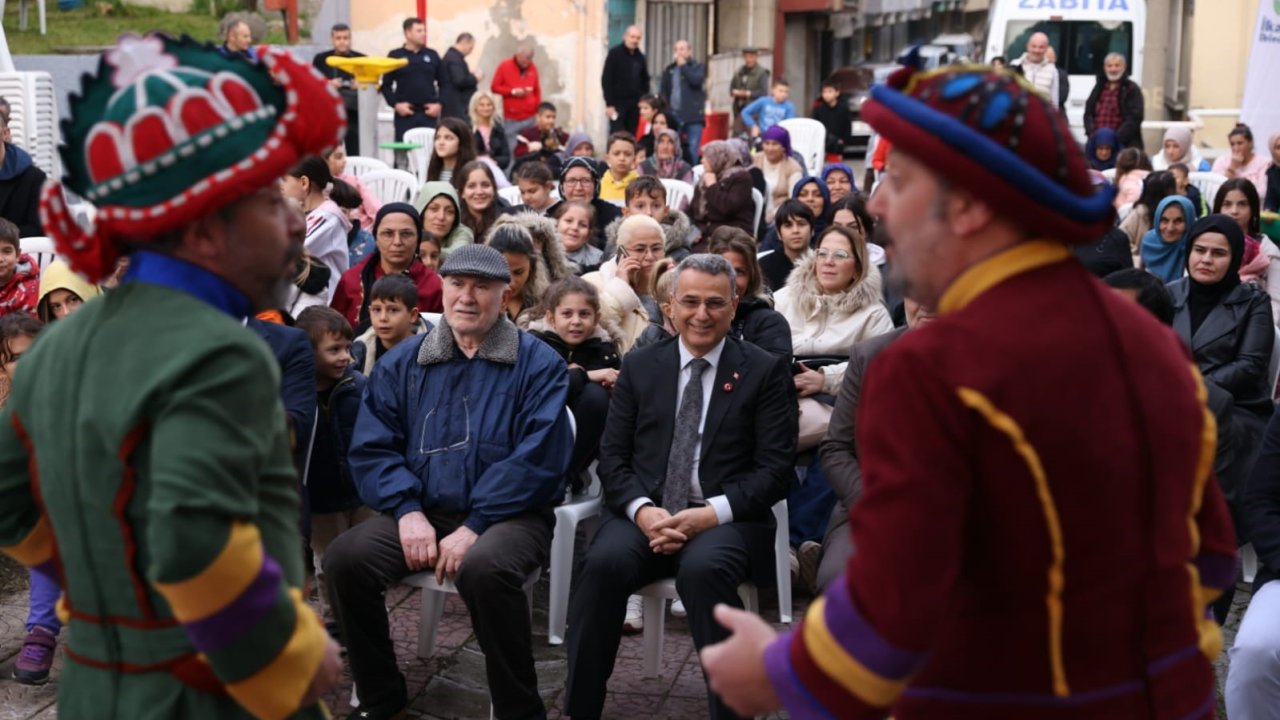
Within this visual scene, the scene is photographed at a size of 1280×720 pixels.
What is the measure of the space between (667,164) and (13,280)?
734 cm

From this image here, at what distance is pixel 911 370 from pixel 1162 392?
0.37 meters

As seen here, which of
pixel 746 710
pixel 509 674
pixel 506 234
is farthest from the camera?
pixel 506 234

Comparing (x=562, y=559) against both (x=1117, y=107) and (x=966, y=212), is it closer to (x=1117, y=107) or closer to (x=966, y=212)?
(x=966, y=212)

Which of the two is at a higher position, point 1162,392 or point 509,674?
point 1162,392

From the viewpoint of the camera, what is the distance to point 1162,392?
2156 mm

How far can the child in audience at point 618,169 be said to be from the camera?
11.4m

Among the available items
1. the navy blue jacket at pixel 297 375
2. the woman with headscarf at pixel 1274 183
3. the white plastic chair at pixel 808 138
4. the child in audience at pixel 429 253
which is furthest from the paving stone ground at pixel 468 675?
the white plastic chair at pixel 808 138

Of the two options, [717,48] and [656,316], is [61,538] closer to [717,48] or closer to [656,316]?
[656,316]

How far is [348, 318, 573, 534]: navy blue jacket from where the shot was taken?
4.97m

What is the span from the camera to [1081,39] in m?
19.8

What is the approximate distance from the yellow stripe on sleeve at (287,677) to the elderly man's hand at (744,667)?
555 millimetres

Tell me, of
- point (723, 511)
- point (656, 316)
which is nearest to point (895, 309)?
point (656, 316)

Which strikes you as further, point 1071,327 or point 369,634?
point 369,634

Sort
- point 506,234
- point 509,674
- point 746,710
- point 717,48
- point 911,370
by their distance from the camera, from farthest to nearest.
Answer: point 717,48 < point 506,234 < point 509,674 < point 746,710 < point 911,370
